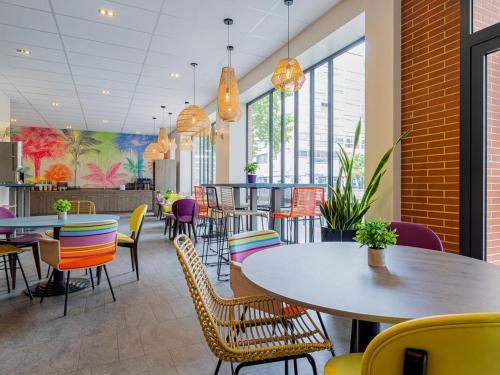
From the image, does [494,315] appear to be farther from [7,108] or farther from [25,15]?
[7,108]

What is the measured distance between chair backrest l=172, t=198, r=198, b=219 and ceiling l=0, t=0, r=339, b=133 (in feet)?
8.65

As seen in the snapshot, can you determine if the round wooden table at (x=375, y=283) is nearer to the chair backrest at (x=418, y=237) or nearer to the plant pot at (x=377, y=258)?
the plant pot at (x=377, y=258)

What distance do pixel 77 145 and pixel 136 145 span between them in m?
2.18

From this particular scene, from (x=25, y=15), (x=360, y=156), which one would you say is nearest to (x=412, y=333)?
(x=360, y=156)

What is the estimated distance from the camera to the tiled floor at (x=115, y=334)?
1956mm

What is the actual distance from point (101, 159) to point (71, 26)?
8591mm

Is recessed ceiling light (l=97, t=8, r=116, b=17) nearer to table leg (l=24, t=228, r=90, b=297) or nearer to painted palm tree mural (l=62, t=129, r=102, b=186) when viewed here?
table leg (l=24, t=228, r=90, b=297)

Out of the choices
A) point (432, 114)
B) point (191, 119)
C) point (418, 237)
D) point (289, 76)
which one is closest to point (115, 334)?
point (418, 237)

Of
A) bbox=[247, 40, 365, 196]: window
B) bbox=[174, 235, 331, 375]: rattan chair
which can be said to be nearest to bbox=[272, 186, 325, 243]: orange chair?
bbox=[247, 40, 365, 196]: window

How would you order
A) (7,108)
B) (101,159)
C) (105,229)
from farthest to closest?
(101,159) → (7,108) → (105,229)

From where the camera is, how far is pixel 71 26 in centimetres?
437

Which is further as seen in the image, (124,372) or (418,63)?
(418,63)

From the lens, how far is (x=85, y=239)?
108 inches

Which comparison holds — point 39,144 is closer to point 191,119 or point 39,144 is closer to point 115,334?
point 191,119
